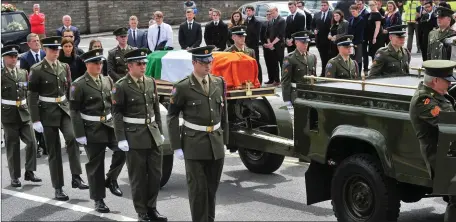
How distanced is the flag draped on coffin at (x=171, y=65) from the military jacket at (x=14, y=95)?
1.71 m

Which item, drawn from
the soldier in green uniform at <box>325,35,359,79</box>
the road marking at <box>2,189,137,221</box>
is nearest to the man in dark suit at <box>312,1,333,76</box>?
the soldier in green uniform at <box>325,35,359,79</box>

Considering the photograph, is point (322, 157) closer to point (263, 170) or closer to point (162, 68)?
point (263, 170)

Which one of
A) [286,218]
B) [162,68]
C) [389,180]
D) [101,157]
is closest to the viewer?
[389,180]

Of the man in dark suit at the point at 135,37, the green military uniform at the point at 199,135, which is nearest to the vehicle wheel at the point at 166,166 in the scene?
the green military uniform at the point at 199,135

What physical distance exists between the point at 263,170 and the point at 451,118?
176 inches

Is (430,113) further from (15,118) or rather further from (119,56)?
(119,56)

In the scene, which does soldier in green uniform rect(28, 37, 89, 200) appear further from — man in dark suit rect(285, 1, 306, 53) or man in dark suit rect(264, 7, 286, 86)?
man in dark suit rect(285, 1, 306, 53)

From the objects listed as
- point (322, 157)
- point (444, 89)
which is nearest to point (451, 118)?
point (444, 89)

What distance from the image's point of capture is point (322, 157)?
8.48 metres

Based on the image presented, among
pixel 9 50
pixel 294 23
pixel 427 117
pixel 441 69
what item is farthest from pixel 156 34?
pixel 427 117

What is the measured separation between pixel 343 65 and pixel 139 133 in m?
3.34

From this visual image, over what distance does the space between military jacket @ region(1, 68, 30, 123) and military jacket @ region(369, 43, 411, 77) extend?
459 centimetres

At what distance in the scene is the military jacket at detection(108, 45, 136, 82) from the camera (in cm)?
1330

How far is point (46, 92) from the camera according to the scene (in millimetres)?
10844
